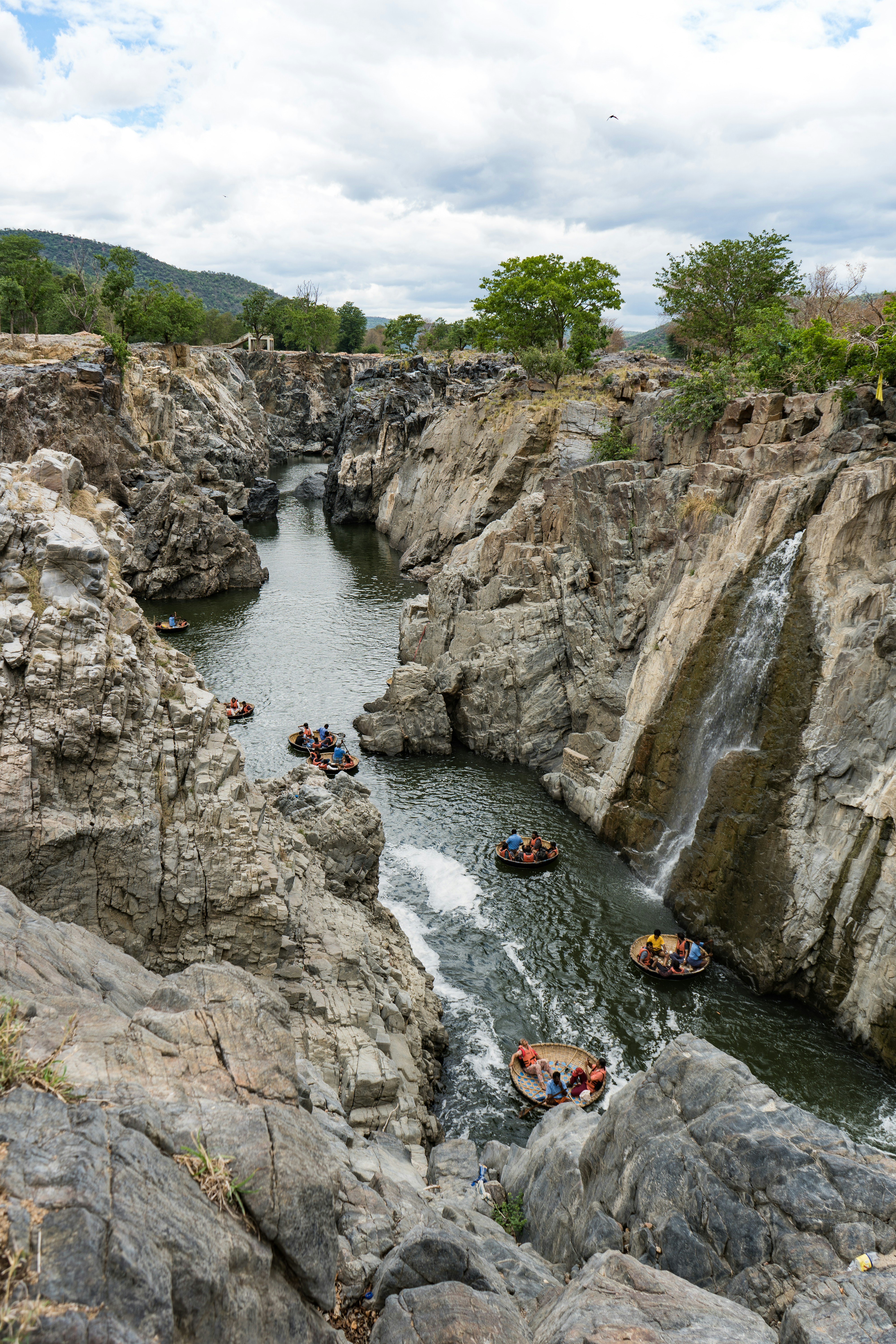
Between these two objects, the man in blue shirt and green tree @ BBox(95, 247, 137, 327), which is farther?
green tree @ BBox(95, 247, 137, 327)

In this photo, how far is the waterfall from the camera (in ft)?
84.3

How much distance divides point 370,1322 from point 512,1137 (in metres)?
11.2

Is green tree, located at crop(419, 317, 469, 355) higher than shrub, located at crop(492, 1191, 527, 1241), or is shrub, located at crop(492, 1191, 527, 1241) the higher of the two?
green tree, located at crop(419, 317, 469, 355)

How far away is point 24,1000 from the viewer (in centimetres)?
847

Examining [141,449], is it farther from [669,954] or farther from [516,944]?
[669,954]

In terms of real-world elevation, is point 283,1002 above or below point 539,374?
below

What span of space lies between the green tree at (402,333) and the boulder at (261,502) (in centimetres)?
6598

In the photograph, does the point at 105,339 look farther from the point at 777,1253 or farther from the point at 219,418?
the point at 777,1253

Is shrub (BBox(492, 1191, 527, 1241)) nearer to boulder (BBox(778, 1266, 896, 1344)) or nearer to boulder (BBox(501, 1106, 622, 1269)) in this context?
boulder (BBox(501, 1106, 622, 1269))

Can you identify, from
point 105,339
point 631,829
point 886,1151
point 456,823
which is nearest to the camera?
point 886,1151

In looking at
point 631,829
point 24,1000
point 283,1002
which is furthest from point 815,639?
point 24,1000

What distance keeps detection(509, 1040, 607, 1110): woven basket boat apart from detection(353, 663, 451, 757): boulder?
57.5 feet

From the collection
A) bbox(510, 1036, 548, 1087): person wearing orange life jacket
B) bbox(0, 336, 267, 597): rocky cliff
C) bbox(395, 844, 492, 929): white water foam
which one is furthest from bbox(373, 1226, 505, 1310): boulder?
bbox(0, 336, 267, 597): rocky cliff

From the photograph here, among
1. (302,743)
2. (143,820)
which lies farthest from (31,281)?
(143,820)
